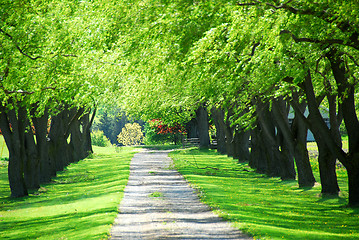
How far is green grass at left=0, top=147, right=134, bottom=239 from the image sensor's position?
12352mm

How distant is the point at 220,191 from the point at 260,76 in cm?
692

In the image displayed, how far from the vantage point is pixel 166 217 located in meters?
13.2

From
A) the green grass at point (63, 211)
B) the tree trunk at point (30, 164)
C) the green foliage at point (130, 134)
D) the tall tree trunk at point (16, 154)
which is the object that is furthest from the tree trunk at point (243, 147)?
the green foliage at point (130, 134)

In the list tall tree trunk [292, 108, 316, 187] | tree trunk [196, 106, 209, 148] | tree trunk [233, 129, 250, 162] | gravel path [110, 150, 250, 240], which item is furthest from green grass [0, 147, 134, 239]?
tree trunk [196, 106, 209, 148]

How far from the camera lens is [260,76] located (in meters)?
13.8

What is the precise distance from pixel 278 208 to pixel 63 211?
671 centimetres

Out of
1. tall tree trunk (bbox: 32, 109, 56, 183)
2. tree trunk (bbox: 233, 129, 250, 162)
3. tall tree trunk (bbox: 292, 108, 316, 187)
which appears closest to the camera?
tall tree trunk (bbox: 292, 108, 316, 187)

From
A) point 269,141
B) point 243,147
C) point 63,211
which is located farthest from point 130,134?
point 63,211

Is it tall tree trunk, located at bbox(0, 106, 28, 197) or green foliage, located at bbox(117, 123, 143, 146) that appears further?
green foliage, located at bbox(117, 123, 143, 146)

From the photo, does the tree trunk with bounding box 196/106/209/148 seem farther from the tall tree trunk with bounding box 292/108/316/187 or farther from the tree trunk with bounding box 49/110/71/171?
the tall tree trunk with bounding box 292/108/316/187

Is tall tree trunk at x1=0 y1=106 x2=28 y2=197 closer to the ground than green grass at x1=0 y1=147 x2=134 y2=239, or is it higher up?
higher up

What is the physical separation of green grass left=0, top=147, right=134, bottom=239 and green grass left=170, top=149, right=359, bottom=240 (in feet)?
10.3

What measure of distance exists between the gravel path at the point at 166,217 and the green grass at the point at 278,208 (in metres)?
0.48

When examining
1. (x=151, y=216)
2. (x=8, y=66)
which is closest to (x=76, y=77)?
(x=8, y=66)
